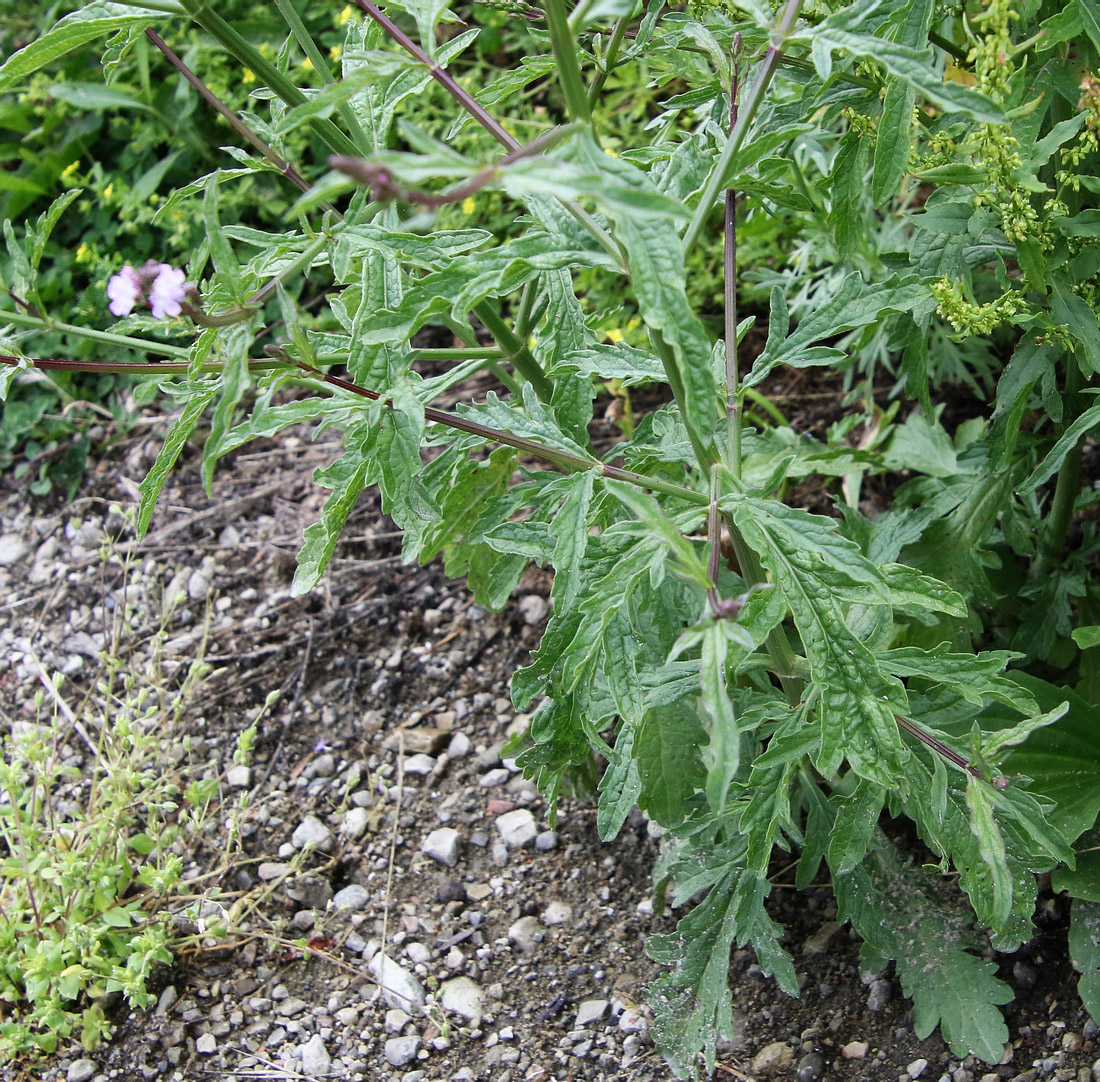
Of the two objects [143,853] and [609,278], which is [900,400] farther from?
[143,853]

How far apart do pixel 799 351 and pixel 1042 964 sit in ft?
4.08

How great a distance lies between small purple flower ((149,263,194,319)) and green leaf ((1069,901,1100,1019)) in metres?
1.77

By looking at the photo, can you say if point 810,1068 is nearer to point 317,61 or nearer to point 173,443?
point 173,443

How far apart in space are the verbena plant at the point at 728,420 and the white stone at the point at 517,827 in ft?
1.16

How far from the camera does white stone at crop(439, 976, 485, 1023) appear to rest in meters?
2.15

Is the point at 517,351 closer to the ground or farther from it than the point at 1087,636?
farther from it

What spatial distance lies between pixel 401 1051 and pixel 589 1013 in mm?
366

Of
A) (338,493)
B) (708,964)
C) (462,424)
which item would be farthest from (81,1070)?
(462,424)

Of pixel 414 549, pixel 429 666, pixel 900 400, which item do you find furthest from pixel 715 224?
pixel 414 549

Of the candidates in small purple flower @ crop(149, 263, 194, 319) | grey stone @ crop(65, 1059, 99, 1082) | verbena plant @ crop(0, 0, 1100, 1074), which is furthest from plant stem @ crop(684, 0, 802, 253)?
grey stone @ crop(65, 1059, 99, 1082)

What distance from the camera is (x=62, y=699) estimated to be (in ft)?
9.34

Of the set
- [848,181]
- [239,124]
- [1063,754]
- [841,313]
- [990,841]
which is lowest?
[1063,754]

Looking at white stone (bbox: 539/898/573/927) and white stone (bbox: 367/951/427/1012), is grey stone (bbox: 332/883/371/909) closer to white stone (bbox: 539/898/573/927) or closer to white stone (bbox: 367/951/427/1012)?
white stone (bbox: 367/951/427/1012)

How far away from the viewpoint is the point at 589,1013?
2105mm
